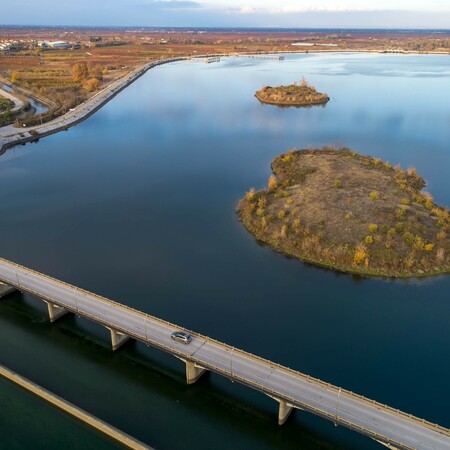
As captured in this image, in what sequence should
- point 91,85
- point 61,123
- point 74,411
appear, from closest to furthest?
point 74,411 → point 61,123 → point 91,85

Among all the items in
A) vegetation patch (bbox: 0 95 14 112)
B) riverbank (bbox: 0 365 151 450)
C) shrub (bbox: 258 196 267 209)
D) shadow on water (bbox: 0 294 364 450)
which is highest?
vegetation patch (bbox: 0 95 14 112)

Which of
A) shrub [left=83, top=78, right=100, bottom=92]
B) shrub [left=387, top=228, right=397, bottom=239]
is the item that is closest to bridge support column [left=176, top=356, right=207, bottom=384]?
shrub [left=387, top=228, right=397, bottom=239]

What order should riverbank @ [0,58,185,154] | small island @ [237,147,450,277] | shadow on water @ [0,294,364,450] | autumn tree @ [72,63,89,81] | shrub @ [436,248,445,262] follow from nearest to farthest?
shadow on water @ [0,294,364,450] < shrub @ [436,248,445,262] < small island @ [237,147,450,277] < riverbank @ [0,58,185,154] < autumn tree @ [72,63,89,81]

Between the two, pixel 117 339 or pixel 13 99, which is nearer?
pixel 117 339

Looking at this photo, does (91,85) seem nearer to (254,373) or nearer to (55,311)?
(55,311)

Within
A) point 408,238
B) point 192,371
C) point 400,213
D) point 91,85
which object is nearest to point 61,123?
point 91,85

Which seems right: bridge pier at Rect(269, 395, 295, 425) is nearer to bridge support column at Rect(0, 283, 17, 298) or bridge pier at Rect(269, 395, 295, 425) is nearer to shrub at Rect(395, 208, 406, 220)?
bridge support column at Rect(0, 283, 17, 298)
